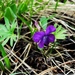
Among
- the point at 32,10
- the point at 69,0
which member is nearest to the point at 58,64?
the point at 32,10

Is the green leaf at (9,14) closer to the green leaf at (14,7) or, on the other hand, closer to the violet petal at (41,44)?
the green leaf at (14,7)

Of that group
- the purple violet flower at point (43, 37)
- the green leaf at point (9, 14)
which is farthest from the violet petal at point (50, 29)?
the green leaf at point (9, 14)

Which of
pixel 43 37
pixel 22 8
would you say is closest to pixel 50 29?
pixel 43 37

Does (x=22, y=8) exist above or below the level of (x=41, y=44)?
above

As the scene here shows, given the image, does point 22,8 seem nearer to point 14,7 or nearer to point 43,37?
point 14,7

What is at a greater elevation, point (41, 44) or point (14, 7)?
point (14, 7)

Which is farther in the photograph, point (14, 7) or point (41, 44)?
point (14, 7)

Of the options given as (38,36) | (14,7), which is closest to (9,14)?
(14,7)

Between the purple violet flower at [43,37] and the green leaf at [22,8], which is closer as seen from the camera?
the purple violet flower at [43,37]

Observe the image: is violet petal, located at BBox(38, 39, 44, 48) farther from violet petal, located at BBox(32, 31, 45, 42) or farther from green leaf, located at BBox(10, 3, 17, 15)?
green leaf, located at BBox(10, 3, 17, 15)

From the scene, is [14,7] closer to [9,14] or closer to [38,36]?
[9,14]

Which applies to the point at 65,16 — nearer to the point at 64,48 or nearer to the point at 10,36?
the point at 64,48

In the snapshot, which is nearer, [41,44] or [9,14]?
[41,44]
